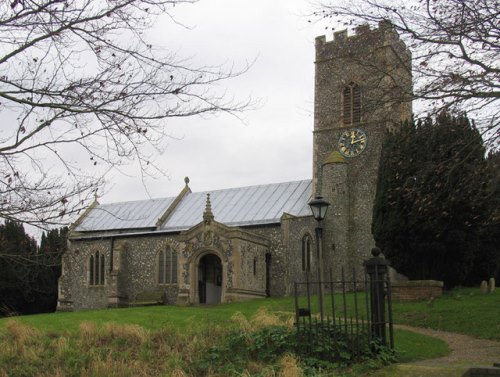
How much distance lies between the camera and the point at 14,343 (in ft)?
40.1

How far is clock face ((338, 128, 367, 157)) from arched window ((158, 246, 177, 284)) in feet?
35.6

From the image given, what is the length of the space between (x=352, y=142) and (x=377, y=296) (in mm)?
21964

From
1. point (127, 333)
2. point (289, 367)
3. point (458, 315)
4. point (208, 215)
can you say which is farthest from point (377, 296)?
point (208, 215)

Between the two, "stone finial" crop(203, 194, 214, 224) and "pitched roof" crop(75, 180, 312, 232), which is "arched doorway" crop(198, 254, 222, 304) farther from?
"pitched roof" crop(75, 180, 312, 232)

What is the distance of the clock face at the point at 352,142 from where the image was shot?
31798mm

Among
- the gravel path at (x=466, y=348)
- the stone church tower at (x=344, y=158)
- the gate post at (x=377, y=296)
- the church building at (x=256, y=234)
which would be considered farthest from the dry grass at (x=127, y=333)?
the stone church tower at (x=344, y=158)

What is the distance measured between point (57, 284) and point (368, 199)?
830 inches

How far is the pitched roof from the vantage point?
33.4 m

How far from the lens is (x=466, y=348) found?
1324 centimetres

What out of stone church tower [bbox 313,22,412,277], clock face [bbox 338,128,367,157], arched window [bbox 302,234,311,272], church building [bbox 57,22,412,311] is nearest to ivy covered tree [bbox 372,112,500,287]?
church building [bbox 57,22,412,311]

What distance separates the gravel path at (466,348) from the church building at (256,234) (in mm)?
12446

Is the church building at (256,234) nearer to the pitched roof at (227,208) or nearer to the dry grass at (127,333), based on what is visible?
the pitched roof at (227,208)

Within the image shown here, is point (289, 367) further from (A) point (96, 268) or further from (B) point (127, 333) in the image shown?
(A) point (96, 268)

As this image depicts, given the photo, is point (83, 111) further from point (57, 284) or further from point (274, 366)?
point (57, 284)
